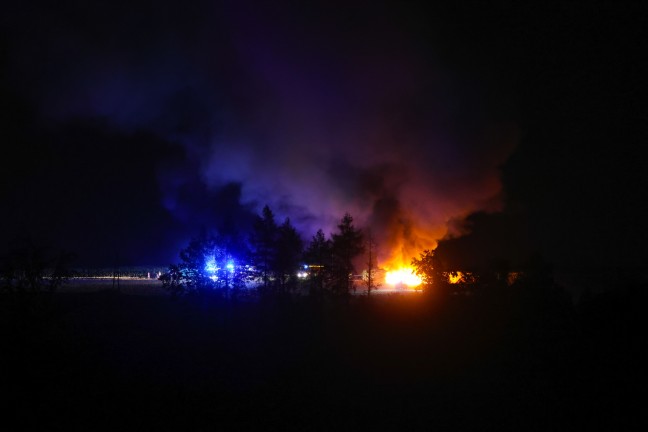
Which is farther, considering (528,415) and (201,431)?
(528,415)

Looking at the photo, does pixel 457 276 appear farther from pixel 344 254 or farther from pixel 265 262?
pixel 265 262

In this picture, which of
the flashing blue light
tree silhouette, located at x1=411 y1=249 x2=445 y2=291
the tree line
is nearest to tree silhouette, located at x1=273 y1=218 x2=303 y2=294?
the tree line

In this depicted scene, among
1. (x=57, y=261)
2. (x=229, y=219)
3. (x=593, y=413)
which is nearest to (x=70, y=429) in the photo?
(x=57, y=261)

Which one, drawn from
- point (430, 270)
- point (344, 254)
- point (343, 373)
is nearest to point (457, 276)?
point (430, 270)

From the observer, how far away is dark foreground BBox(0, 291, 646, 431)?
11.5 m

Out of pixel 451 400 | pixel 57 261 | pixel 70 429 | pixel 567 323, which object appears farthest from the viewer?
pixel 567 323

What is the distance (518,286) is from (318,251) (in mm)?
16950

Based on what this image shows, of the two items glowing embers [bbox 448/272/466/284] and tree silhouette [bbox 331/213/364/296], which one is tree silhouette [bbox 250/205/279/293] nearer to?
tree silhouette [bbox 331/213/364/296]

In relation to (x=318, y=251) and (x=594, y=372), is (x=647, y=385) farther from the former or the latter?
(x=318, y=251)

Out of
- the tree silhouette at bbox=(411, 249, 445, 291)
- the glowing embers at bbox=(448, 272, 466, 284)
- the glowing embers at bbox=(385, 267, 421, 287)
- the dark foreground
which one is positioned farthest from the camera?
the glowing embers at bbox=(385, 267, 421, 287)

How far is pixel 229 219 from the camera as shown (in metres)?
33.6

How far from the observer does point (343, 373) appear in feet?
59.0

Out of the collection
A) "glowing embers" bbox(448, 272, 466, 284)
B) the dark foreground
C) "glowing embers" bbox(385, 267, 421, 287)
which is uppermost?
"glowing embers" bbox(448, 272, 466, 284)

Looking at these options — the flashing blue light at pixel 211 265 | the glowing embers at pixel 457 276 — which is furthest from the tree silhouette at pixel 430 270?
the flashing blue light at pixel 211 265
